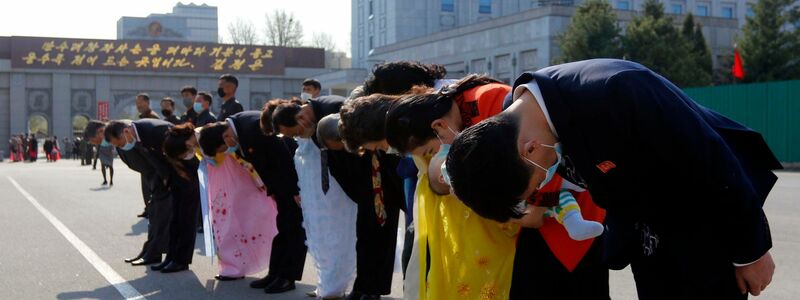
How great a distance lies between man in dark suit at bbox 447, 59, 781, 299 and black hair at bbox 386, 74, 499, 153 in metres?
→ 1.03

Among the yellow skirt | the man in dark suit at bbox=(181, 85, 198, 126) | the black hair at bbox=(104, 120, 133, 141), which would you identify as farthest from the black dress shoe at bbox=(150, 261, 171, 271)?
the man in dark suit at bbox=(181, 85, 198, 126)

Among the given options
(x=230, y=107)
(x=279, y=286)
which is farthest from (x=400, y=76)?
(x=230, y=107)

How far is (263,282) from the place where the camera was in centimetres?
772

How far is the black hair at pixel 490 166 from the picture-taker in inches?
106

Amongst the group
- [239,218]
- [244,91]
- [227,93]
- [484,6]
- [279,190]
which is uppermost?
[484,6]

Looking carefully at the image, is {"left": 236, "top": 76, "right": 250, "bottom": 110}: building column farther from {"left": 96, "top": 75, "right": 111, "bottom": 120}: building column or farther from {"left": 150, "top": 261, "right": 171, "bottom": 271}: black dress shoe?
{"left": 150, "top": 261, "right": 171, "bottom": 271}: black dress shoe

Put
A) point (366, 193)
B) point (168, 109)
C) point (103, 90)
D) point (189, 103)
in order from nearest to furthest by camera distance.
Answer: point (366, 193)
point (189, 103)
point (168, 109)
point (103, 90)

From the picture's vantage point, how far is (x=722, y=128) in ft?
9.34

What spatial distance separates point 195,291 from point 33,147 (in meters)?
50.6

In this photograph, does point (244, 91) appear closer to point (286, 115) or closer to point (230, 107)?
point (230, 107)

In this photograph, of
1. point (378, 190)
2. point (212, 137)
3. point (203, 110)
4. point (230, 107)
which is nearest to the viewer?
point (378, 190)

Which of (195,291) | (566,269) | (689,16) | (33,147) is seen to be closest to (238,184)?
(195,291)

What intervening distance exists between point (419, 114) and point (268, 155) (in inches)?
150

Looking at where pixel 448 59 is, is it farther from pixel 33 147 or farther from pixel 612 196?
pixel 612 196
